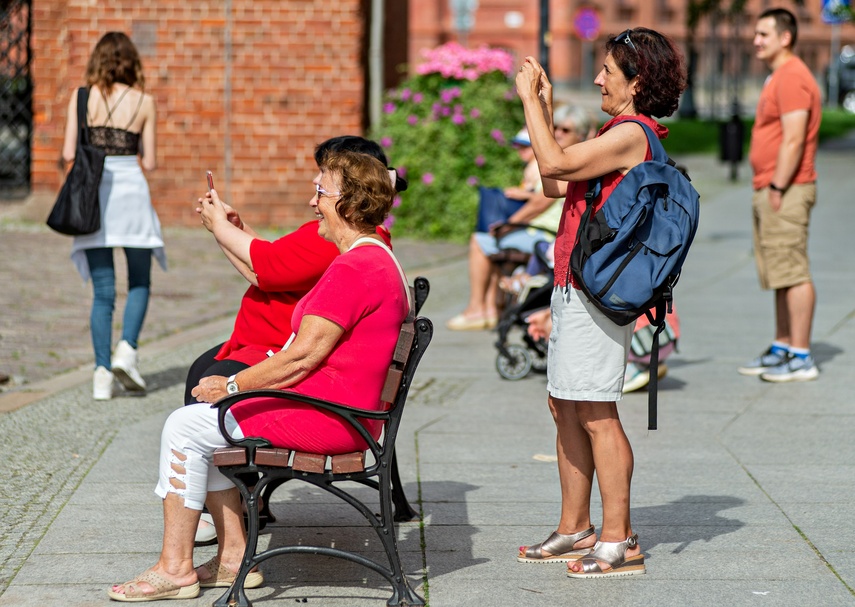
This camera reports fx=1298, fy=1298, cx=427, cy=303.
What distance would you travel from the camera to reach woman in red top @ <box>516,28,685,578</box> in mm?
4066

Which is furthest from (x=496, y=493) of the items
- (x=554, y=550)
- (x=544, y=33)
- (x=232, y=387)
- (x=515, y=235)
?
(x=544, y=33)

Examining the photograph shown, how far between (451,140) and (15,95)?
18.7ft

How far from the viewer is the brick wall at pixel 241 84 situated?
45.6 ft

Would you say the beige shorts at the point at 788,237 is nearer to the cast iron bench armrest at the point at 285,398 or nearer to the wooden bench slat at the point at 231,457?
the cast iron bench armrest at the point at 285,398

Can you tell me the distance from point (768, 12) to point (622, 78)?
3822mm

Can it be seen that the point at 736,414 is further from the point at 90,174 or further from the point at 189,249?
the point at 189,249

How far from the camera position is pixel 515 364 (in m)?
7.55

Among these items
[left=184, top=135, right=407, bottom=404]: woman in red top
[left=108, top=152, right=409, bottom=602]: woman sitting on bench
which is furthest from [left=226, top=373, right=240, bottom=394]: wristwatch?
[left=184, top=135, right=407, bottom=404]: woman in red top

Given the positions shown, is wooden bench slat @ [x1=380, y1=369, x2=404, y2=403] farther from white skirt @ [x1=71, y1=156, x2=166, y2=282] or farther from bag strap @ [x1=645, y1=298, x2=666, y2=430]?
white skirt @ [x1=71, y1=156, x2=166, y2=282]

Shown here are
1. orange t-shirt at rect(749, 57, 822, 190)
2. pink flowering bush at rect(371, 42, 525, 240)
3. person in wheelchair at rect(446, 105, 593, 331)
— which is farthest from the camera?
pink flowering bush at rect(371, 42, 525, 240)

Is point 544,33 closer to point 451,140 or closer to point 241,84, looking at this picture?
point 451,140

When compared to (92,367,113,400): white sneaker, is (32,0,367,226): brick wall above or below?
above

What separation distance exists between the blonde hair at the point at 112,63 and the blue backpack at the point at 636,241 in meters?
3.72

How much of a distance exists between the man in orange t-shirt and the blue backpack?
138 inches
